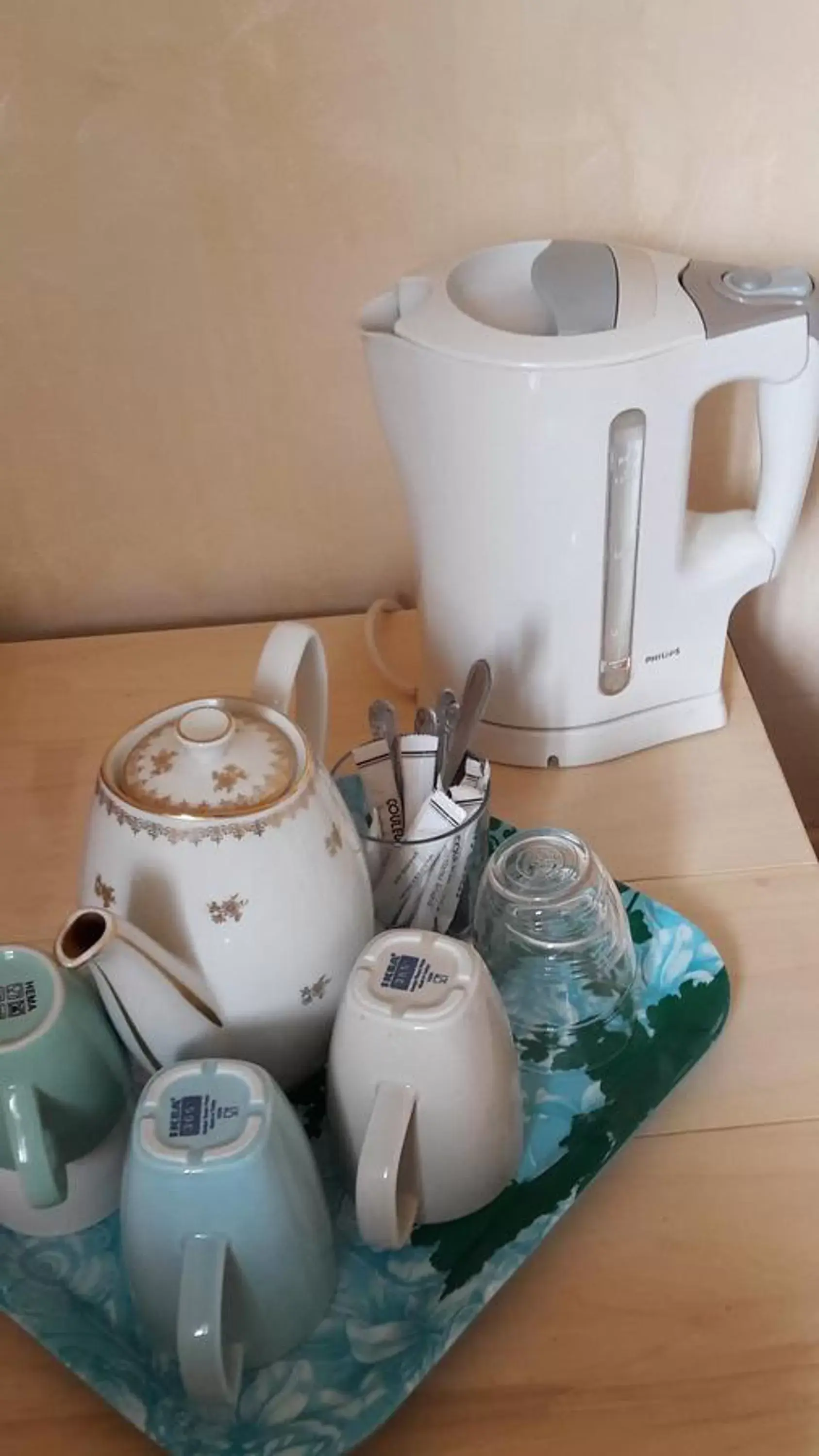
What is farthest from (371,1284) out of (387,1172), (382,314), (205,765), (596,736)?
(382,314)

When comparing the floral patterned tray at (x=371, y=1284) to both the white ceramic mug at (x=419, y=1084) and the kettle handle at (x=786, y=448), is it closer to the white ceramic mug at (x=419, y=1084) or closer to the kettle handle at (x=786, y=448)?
the white ceramic mug at (x=419, y=1084)

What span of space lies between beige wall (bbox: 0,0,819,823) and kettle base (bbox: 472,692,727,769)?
0.20 metres

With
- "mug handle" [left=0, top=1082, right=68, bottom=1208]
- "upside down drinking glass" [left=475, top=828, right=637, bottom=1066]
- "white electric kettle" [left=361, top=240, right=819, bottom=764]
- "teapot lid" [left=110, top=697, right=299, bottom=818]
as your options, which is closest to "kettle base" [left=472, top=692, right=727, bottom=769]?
"white electric kettle" [left=361, top=240, right=819, bottom=764]

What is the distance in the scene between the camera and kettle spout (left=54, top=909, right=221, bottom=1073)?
1.63ft

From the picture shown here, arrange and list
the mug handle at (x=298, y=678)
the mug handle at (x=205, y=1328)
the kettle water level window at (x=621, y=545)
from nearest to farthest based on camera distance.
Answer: the mug handle at (x=205, y=1328) → the mug handle at (x=298, y=678) → the kettle water level window at (x=621, y=545)

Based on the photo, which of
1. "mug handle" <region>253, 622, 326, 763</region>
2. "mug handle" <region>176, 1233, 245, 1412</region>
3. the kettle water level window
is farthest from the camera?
the kettle water level window

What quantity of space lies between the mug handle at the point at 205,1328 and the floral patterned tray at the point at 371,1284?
0.08ft

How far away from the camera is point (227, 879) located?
538 mm

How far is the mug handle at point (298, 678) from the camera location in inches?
24.4

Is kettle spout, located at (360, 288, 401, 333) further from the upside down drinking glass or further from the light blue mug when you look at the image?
the light blue mug

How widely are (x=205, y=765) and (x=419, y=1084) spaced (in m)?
0.16

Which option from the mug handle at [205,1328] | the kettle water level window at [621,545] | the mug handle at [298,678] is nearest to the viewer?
the mug handle at [205,1328]

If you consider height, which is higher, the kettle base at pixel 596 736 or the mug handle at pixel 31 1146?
the mug handle at pixel 31 1146

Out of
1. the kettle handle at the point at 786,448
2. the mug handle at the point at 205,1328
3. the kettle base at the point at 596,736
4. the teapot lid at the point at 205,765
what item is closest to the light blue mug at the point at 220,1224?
the mug handle at the point at 205,1328
